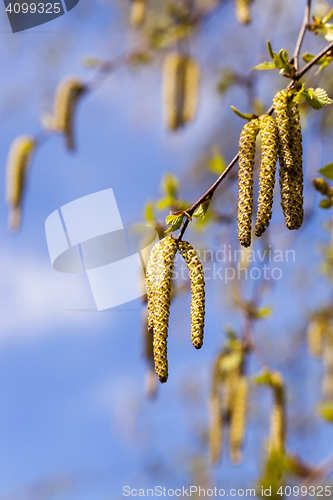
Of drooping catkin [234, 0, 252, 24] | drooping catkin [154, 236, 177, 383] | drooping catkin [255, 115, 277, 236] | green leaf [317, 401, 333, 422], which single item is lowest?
green leaf [317, 401, 333, 422]

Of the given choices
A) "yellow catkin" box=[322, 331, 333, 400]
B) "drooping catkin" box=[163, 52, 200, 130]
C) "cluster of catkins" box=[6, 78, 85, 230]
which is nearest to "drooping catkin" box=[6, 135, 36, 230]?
"cluster of catkins" box=[6, 78, 85, 230]

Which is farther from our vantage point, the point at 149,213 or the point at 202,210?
the point at 149,213

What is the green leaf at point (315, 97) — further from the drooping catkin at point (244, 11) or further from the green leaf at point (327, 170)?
the drooping catkin at point (244, 11)

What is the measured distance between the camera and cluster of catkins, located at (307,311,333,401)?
13.2ft

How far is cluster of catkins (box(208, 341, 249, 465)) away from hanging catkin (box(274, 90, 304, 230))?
186 centimetres

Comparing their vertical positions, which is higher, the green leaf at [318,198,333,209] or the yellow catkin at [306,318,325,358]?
the green leaf at [318,198,333,209]

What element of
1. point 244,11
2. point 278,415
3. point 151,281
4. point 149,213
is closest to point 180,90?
point 244,11

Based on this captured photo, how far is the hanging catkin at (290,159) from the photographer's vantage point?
3.50 ft

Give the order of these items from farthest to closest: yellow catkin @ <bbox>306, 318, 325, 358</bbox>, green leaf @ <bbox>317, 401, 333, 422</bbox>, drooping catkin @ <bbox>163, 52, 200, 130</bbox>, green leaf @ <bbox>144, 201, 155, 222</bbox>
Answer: yellow catkin @ <bbox>306, 318, 325, 358</bbox> < drooping catkin @ <bbox>163, 52, 200, 130</bbox> < green leaf @ <bbox>144, 201, 155, 222</bbox> < green leaf @ <bbox>317, 401, 333, 422</bbox>

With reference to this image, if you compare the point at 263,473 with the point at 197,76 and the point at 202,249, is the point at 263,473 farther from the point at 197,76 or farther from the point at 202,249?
the point at 197,76

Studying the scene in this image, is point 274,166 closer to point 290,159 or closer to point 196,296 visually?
point 290,159

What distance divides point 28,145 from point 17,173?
0.23m

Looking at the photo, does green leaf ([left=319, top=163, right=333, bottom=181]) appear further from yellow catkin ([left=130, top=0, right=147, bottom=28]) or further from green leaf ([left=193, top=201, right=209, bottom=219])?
yellow catkin ([left=130, top=0, right=147, bottom=28])

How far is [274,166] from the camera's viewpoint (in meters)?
1.08
